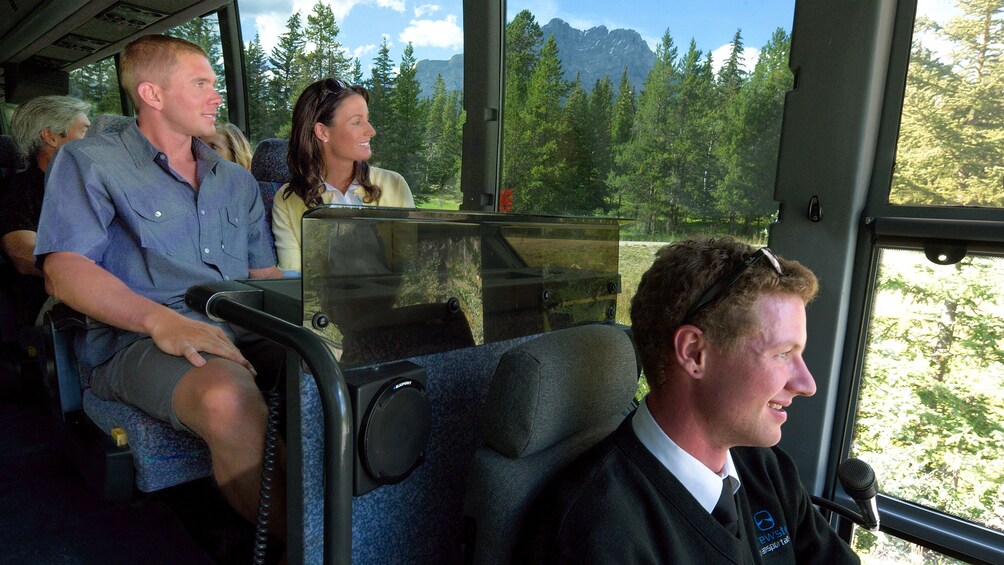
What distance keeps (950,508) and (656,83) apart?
165cm

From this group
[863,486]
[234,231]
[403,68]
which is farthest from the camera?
[403,68]

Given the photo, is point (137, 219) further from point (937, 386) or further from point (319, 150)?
point (937, 386)

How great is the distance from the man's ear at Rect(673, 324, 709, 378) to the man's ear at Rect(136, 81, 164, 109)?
5.39 feet

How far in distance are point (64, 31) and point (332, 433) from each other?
21.0 ft

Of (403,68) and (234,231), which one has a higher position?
(403,68)

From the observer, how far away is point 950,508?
5.61 feet

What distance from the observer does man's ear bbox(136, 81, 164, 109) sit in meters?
1.77

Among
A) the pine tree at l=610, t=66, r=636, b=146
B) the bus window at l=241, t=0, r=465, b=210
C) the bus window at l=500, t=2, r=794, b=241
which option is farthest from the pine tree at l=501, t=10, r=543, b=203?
the pine tree at l=610, t=66, r=636, b=146

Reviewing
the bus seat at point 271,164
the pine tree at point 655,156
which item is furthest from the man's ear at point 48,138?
the pine tree at point 655,156

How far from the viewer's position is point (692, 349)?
1031 millimetres

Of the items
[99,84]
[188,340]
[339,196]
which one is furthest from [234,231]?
[99,84]

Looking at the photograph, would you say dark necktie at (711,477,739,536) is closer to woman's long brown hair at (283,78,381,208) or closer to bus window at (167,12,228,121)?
woman's long brown hair at (283,78,381,208)

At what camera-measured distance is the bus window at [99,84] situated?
19.6 feet

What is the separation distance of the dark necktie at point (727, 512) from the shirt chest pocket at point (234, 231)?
5.30 ft
